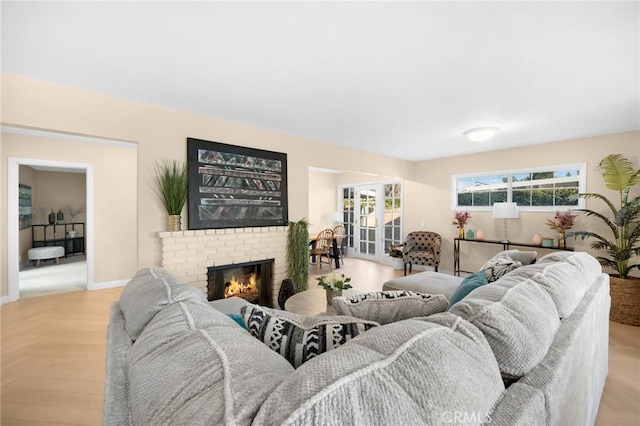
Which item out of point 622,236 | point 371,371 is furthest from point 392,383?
point 622,236

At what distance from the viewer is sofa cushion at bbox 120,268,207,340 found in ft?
3.70

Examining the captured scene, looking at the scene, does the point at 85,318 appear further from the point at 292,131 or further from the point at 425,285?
the point at 425,285

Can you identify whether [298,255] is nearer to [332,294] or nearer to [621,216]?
[332,294]

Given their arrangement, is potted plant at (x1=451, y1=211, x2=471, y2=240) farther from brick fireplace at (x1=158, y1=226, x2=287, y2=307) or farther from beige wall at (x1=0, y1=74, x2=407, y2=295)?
brick fireplace at (x1=158, y1=226, x2=287, y2=307)

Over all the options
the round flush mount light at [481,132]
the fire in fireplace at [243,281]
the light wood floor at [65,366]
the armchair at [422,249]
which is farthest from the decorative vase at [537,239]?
the fire in fireplace at [243,281]

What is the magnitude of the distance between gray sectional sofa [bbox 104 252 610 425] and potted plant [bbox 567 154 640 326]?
3.19m

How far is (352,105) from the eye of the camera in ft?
9.71

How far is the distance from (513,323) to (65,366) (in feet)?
10.5

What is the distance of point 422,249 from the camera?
5.82 metres

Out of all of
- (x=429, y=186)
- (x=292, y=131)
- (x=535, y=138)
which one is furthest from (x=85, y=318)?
(x=535, y=138)

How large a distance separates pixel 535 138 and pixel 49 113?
5837 mm

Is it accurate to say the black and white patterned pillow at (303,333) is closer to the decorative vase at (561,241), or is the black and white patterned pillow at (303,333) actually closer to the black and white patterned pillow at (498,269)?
the black and white patterned pillow at (498,269)

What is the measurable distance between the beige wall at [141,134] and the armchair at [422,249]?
7.67 ft

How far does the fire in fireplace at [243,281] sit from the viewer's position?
347 cm
